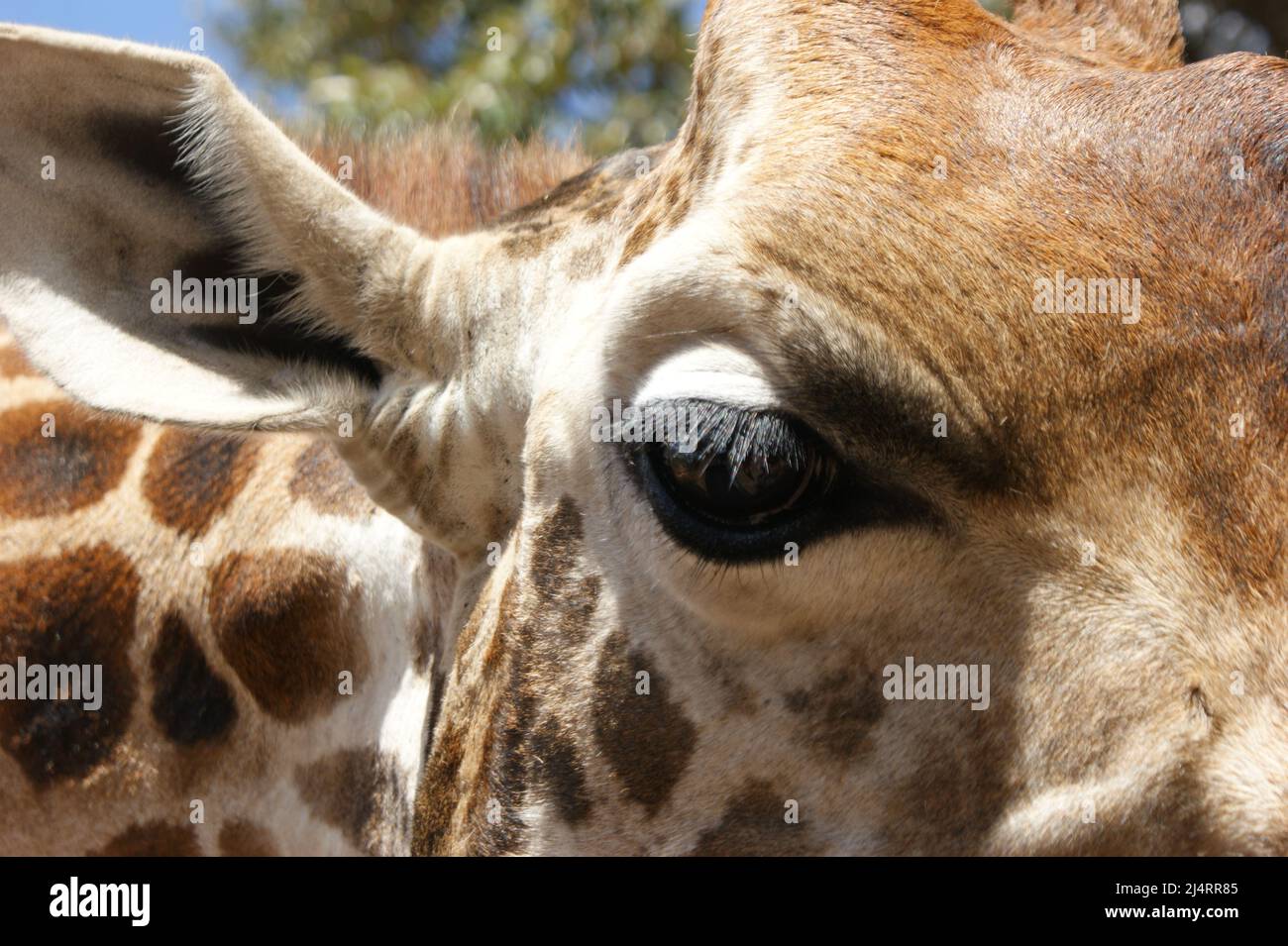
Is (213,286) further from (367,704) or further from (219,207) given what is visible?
(367,704)

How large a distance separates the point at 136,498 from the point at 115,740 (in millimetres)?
670

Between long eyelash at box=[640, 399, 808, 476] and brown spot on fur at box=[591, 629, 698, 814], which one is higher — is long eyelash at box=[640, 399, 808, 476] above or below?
above

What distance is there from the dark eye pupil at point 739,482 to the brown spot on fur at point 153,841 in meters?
1.96

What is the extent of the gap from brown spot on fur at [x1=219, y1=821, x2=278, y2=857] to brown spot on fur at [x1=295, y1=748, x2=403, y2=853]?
18 centimetres

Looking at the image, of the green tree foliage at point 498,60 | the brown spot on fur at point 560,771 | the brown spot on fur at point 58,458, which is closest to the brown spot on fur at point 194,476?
the brown spot on fur at point 58,458

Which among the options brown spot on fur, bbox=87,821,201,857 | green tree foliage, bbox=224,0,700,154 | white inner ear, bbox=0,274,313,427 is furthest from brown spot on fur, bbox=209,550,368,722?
green tree foliage, bbox=224,0,700,154

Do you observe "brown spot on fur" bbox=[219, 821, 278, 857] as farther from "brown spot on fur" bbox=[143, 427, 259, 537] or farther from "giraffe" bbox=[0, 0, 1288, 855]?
"brown spot on fur" bbox=[143, 427, 259, 537]

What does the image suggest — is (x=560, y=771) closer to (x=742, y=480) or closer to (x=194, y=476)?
(x=742, y=480)

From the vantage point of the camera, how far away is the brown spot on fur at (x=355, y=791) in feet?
9.80

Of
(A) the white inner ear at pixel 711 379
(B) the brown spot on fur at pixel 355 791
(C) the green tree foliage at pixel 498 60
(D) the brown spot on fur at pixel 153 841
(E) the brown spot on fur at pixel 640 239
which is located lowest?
(D) the brown spot on fur at pixel 153 841

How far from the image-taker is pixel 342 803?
310cm

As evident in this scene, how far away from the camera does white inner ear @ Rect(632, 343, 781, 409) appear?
2.05 m

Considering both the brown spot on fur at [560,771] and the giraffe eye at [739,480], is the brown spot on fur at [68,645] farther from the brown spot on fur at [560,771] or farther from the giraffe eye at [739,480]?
the giraffe eye at [739,480]

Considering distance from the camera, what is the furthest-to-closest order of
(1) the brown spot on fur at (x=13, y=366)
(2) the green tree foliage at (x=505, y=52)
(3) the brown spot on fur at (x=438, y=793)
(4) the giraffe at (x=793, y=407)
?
(2) the green tree foliage at (x=505, y=52) → (1) the brown spot on fur at (x=13, y=366) → (3) the brown spot on fur at (x=438, y=793) → (4) the giraffe at (x=793, y=407)
